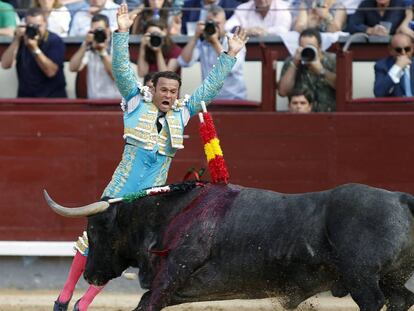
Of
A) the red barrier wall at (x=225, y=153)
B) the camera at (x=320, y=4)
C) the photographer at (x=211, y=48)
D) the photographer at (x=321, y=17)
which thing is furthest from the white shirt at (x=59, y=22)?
the camera at (x=320, y=4)

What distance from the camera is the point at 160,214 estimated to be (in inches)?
230

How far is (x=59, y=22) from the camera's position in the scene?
8695 mm

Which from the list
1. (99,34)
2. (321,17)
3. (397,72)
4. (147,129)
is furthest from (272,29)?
(147,129)

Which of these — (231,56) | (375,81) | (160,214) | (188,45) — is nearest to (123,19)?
(231,56)

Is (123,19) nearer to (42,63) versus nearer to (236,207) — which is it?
(236,207)

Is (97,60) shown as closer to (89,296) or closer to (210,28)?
(210,28)

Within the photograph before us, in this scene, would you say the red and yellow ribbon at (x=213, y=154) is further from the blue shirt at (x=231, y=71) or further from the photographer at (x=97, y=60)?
the photographer at (x=97, y=60)

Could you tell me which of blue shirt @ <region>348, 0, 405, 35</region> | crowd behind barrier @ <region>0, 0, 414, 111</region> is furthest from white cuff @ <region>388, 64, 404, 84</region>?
blue shirt @ <region>348, 0, 405, 35</region>

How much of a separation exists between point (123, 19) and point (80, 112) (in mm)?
2392

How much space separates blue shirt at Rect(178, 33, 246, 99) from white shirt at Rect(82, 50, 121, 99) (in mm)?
542

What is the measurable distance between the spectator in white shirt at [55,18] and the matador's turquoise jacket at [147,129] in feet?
8.54

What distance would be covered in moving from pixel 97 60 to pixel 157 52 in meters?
0.43

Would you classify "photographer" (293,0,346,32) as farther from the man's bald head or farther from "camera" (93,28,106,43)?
"camera" (93,28,106,43)

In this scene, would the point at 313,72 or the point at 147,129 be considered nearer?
the point at 147,129
